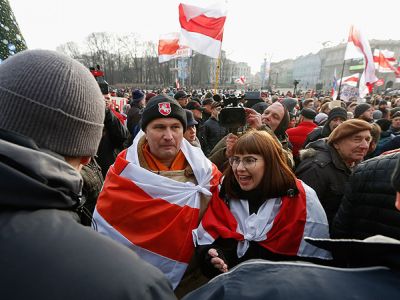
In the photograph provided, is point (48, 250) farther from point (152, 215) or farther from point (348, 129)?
point (348, 129)

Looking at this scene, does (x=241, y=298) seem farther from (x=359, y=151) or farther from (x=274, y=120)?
(x=274, y=120)

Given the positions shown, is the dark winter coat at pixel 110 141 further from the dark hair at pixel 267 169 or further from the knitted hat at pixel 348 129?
the knitted hat at pixel 348 129

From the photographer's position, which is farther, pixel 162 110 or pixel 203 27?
pixel 203 27

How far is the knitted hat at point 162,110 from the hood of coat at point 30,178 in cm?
160

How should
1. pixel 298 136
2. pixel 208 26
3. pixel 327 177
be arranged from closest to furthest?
pixel 327 177 < pixel 298 136 < pixel 208 26

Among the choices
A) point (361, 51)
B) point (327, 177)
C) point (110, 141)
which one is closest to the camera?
point (327, 177)

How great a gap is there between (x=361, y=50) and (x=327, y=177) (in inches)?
392

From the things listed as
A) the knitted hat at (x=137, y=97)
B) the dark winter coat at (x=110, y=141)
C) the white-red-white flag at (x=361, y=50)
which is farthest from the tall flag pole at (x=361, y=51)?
the dark winter coat at (x=110, y=141)

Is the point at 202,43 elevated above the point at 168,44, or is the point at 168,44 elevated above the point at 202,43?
the point at 168,44

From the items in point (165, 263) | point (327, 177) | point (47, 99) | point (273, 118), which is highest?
point (47, 99)

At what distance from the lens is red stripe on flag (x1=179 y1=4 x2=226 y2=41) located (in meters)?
7.50

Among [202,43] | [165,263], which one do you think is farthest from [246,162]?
[202,43]

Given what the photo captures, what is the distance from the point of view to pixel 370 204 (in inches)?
76.0

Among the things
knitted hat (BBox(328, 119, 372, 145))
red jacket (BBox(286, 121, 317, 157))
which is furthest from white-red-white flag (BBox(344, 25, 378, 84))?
knitted hat (BBox(328, 119, 372, 145))
